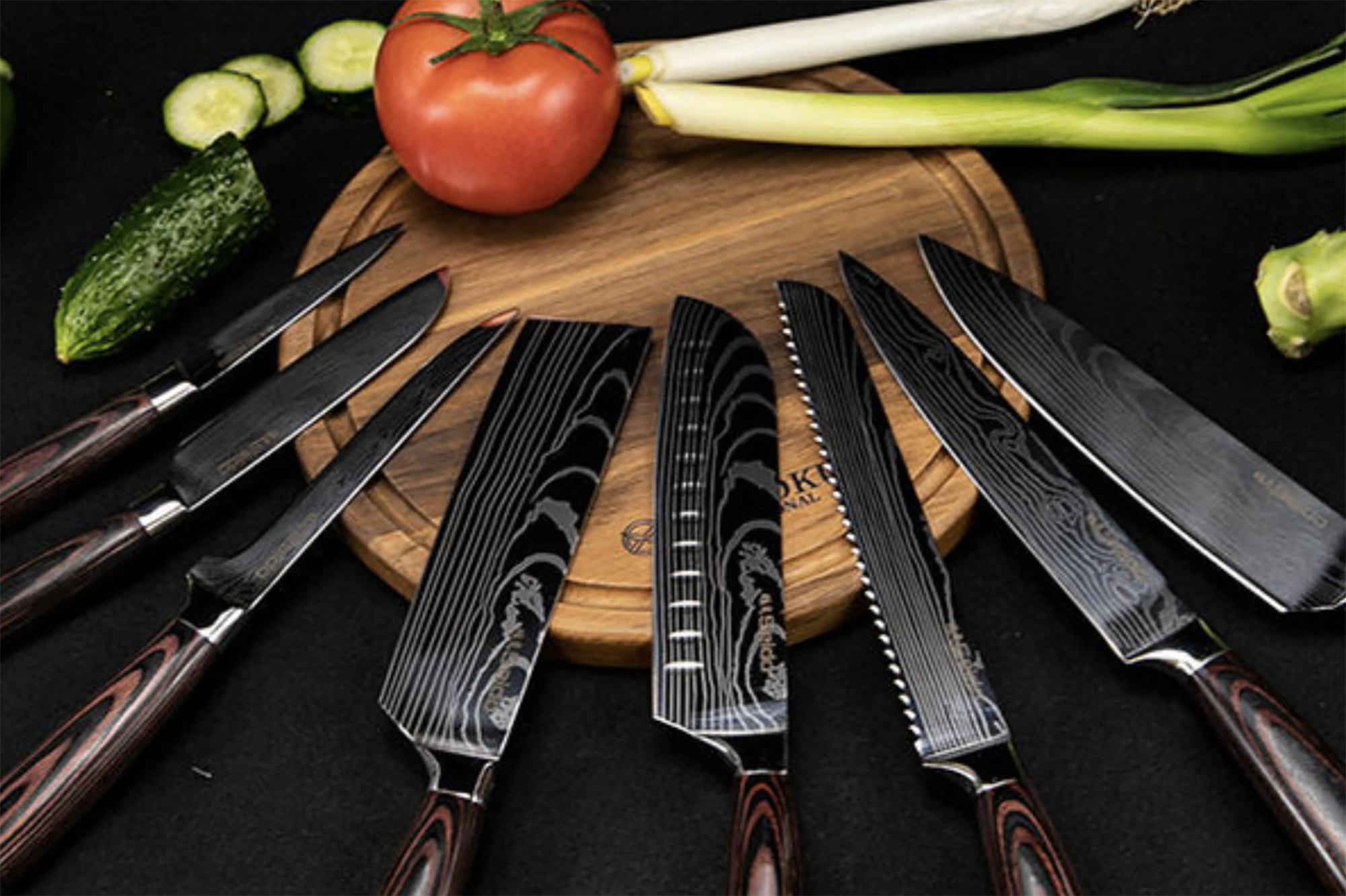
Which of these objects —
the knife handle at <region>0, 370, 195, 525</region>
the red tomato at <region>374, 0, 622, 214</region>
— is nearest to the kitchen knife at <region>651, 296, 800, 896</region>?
the red tomato at <region>374, 0, 622, 214</region>

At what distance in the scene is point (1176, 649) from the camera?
1458mm

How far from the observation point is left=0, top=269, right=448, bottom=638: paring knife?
1526 mm

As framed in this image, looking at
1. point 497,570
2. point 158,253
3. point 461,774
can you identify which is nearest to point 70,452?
point 158,253

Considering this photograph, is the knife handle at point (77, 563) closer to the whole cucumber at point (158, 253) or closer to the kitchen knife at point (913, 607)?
the whole cucumber at point (158, 253)

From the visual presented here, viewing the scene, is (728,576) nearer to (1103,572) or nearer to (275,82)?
(1103,572)

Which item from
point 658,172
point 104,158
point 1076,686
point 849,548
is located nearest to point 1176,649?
point 1076,686

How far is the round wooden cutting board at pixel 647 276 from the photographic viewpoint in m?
1.57

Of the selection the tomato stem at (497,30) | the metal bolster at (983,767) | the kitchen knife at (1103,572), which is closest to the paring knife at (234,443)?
the tomato stem at (497,30)

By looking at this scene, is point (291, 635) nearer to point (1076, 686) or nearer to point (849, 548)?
point (849, 548)

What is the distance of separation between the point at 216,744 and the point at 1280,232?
1.46m

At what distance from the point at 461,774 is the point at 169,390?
0.61 metres

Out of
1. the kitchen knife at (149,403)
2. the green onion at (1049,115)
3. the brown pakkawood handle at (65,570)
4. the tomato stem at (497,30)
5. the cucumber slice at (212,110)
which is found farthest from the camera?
the cucumber slice at (212,110)

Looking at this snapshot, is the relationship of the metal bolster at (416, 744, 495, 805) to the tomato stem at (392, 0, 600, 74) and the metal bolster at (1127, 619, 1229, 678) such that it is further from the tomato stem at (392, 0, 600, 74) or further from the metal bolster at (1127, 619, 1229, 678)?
the tomato stem at (392, 0, 600, 74)

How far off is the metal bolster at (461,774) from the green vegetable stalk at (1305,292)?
1080 mm
